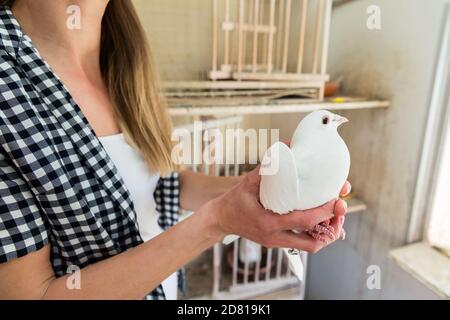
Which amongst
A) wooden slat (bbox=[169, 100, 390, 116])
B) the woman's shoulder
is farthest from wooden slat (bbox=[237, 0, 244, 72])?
the woman's shoulder

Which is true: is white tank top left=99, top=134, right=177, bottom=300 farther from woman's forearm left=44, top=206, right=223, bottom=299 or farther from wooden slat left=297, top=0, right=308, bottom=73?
wooden slat left=297, top=0, right=308, bottom=73

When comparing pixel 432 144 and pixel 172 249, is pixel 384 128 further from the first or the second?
pixel 172 249

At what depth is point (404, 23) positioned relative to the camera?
575 millimetres

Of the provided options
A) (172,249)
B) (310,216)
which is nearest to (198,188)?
(172,249)

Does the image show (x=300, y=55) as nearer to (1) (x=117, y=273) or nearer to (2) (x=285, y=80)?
(2) (x=285, y=80)

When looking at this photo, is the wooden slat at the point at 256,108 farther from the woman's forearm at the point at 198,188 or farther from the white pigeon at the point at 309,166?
the white pigeon at the point at 309,166

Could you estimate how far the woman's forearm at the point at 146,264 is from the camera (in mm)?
379

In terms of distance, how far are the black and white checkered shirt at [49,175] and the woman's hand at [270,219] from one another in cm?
16

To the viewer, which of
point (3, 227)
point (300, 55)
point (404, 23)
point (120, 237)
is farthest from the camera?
point (300, 55)

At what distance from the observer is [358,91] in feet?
2.53

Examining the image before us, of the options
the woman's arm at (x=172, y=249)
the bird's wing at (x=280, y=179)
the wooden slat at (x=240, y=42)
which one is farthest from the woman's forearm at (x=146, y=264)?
the wooden slat at (x=240, y=42)

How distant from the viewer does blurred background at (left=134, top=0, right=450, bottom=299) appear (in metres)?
0.59

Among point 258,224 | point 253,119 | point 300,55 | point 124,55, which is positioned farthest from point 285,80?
point 258,224
